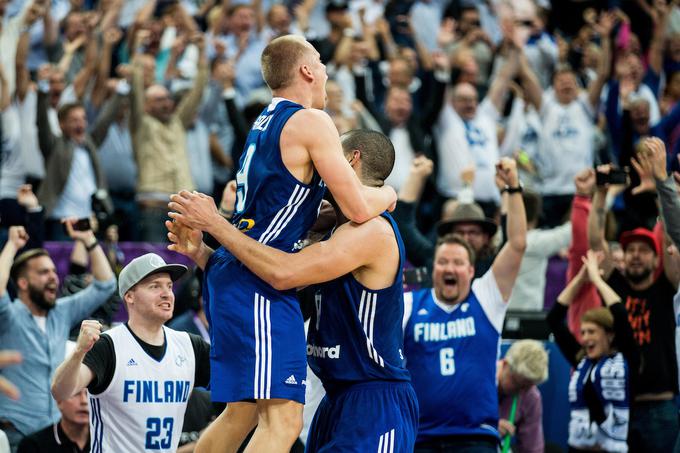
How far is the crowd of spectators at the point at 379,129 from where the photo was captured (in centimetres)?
962

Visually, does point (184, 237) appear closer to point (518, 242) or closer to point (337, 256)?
point (337, 256)

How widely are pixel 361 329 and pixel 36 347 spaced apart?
4.16 m

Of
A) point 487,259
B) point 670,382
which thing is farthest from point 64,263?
point 670,382

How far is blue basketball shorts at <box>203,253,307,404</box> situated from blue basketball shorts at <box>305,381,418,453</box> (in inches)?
16.1

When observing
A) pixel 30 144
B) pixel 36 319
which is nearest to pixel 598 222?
pixel 36 319

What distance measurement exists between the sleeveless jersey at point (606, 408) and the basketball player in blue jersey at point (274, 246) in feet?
13.5

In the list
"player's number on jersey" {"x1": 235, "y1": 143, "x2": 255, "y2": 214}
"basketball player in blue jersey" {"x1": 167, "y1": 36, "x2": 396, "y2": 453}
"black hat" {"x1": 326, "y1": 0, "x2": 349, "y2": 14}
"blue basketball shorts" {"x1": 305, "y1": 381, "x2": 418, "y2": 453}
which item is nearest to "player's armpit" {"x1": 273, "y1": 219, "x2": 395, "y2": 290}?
"basketball player in blue jersey" {"x1": 167, "y1": 36, "x2": 396, "y2": 453}

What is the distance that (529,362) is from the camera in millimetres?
9266

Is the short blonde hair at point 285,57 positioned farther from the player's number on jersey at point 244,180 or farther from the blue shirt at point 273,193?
the player's number on jersey at point 244,180

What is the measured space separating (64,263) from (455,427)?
Result: 213 inches

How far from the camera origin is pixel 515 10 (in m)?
18.7

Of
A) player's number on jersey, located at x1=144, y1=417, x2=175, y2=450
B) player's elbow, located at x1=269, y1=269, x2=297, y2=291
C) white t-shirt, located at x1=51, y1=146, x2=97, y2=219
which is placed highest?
white t-shirt, located at x1=51, y1=146, x2=97, y2=219

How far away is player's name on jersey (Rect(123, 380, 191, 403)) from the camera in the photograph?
23.3 ft

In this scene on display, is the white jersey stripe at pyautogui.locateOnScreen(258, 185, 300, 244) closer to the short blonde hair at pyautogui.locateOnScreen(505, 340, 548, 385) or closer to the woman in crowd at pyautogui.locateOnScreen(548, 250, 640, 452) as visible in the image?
the short blonde hair at pyautogui.locateOnScreen(505, 340, 548, 385)
